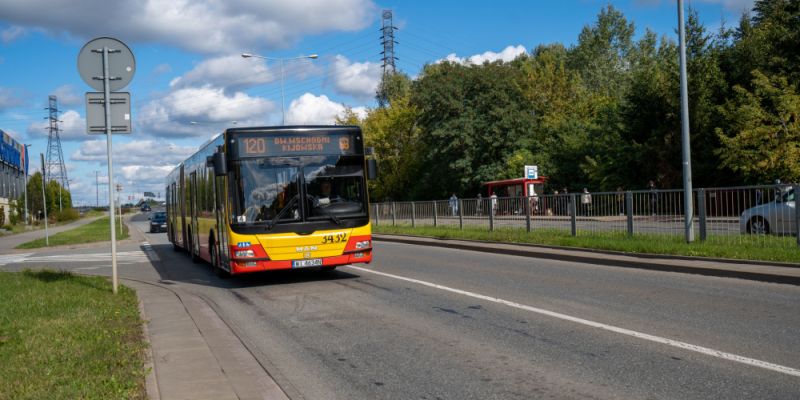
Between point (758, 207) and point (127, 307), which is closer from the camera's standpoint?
point (127, 307)

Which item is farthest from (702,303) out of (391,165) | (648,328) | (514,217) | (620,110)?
(391,165)

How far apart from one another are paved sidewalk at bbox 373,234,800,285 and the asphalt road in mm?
367

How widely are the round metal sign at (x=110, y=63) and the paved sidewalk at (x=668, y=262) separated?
32.3ft

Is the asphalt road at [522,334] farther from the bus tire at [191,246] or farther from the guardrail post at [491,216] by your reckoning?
the guardrail post at [491,216]

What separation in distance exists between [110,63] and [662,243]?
38.3 ft

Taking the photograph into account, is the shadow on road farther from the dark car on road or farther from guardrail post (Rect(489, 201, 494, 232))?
the dark car on road

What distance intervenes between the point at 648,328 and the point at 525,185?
Result: 107 ft

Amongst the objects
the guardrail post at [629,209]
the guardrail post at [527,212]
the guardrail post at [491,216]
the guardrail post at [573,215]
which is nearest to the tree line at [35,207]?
the guardrail post at [491,216]

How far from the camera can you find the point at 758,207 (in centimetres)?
1412

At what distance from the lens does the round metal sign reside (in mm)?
10859

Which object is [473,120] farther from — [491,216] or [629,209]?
[629,209]

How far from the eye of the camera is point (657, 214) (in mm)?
16578

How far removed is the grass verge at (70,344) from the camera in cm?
539

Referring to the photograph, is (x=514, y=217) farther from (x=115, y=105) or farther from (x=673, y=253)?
(x=115, y=105)
